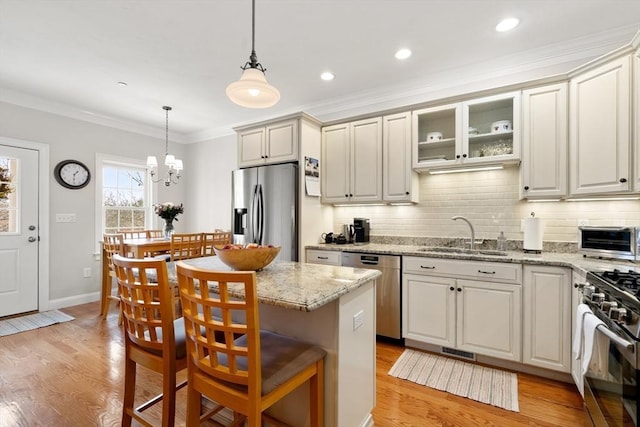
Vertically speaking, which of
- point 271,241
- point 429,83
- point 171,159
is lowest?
point 271,241

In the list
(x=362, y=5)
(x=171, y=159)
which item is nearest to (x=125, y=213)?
(x=171, y=159)

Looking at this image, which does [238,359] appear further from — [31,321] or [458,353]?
[31,321]

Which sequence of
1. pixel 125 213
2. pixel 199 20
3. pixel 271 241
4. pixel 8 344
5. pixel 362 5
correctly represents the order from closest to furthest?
pixel 362 5
pixel 199 20
pixel 8 344
pixel 271 241
pixel 125 213

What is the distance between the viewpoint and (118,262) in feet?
4.62

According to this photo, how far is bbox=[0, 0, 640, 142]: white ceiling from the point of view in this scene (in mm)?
2195

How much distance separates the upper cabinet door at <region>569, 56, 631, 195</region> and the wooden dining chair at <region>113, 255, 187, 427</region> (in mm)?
2959

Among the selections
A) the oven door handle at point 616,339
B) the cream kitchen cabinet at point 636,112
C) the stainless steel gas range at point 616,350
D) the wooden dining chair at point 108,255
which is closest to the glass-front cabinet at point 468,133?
the cream kitchen cabinet at point 636,112

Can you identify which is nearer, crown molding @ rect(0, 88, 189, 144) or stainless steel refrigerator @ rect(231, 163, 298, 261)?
stainless steel refrigerator @ rect(231, 163, 298, 261)

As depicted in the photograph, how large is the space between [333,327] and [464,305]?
166 centimetres

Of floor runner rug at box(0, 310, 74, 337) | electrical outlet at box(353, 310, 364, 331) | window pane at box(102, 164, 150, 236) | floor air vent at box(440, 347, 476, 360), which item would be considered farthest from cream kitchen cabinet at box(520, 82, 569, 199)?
window pane at box(102, 164, 150, 236)

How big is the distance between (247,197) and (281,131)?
90cm

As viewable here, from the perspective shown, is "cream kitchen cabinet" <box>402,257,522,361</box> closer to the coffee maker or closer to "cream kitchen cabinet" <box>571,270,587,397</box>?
"cream kitchen cabinet" <box>571,270,587,397</box>

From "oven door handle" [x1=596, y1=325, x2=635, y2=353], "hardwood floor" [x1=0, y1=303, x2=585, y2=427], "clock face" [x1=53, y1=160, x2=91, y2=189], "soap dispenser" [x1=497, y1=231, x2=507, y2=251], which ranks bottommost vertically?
"hardwood floor" [x1=0, y1=303, x2=585, y2=427]

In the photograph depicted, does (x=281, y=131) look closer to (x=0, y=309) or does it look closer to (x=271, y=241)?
(x=271, y=241)
